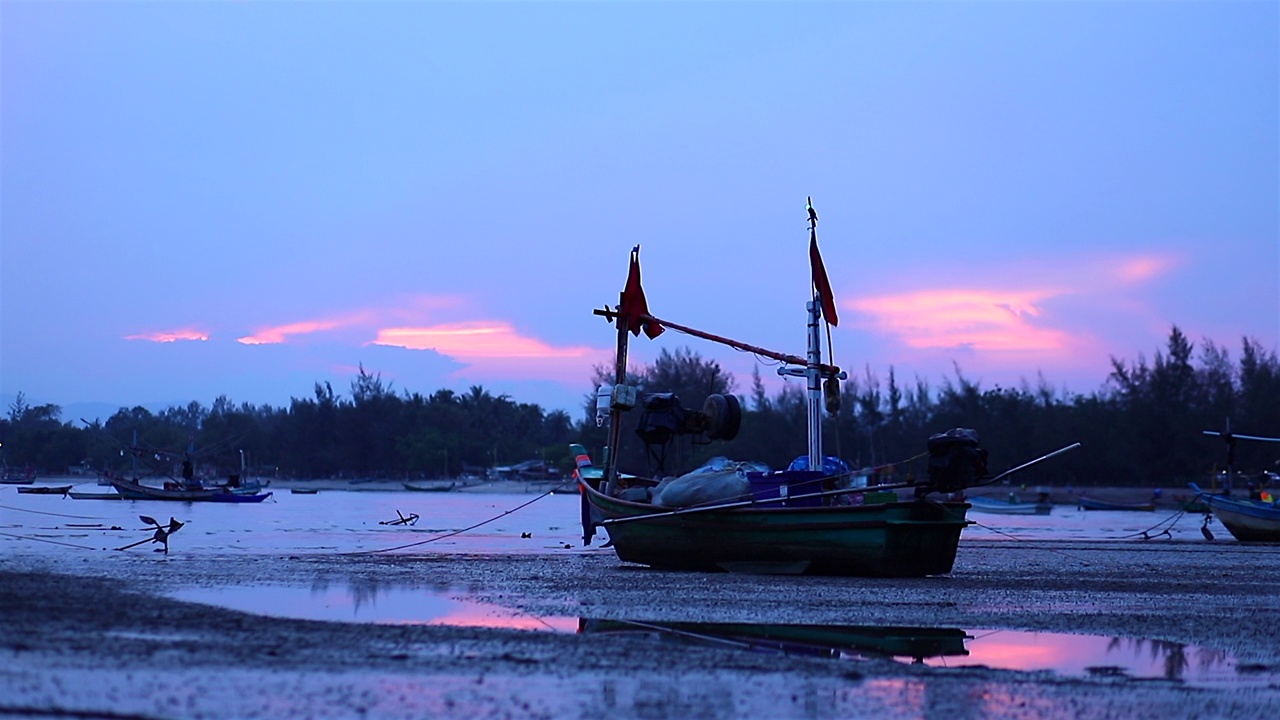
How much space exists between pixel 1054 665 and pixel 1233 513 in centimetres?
3079

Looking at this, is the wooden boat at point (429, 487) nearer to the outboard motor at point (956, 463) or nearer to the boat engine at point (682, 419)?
the boat engine at point (682, 419)

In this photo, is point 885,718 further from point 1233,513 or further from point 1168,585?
point 1233,513

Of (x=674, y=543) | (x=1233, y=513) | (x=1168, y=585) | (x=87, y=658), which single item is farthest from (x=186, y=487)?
(x=87, y=658)

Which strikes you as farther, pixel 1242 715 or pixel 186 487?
pixel 186 487

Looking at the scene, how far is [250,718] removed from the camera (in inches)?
268

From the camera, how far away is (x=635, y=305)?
79.7 ft

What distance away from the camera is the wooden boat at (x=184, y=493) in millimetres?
73188

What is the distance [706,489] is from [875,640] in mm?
9688

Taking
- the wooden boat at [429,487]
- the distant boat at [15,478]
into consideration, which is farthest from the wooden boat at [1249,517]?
the wooden boat at [429,487]

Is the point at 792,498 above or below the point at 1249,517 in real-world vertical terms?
above

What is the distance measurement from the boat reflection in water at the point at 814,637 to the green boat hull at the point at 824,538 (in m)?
6.64

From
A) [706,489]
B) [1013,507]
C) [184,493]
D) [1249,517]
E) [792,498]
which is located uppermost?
[184,493]

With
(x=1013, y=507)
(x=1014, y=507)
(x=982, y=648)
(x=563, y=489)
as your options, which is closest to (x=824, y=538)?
(x=982, y=648)

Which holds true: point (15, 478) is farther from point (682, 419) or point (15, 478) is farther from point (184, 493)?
point (682, 419)
